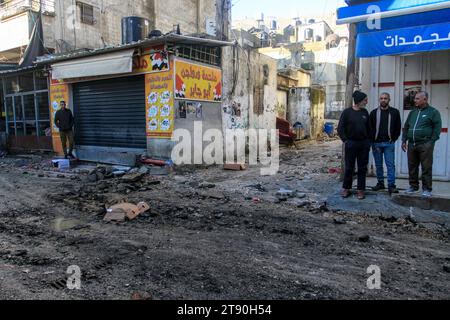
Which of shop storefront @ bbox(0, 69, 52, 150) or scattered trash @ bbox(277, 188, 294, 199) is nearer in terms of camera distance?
scattered trash @ bbox(277, 188, 294, 199)

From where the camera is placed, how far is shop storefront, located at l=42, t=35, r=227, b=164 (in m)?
10.3

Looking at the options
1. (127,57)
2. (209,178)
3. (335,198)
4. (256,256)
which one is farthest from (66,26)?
(256,256)

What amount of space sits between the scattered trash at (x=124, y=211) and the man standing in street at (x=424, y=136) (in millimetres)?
4475

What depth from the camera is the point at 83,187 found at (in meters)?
7.99

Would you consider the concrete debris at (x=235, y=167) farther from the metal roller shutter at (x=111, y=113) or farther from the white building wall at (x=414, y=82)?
the white building wall at (x=414, y=82)

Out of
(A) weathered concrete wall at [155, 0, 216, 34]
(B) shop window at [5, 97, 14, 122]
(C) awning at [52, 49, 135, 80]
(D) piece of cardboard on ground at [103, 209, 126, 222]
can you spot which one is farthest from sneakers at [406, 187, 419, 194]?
(A) weathered concrete wall at [155, 0, 216, 34]

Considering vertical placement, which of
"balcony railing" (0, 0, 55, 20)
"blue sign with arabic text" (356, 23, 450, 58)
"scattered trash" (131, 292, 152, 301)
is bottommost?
"scattered trash" (131, 292, 152, 301)

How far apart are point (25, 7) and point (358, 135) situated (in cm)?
1476

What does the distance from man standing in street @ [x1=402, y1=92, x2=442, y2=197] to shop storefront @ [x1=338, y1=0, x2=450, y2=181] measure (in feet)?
3.50

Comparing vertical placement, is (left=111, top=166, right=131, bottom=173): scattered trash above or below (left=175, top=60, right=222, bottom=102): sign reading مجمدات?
below

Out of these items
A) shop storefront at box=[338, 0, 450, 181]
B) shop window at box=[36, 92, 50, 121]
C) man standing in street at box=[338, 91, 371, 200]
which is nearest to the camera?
shop storefront at box=[338, 0, 450, 181]

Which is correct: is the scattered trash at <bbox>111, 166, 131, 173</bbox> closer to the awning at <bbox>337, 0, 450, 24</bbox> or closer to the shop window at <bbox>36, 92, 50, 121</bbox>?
the shop window at <bbox>36, 92, 50, 121</bbox>

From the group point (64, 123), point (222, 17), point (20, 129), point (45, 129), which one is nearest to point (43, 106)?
point (45, 129)
